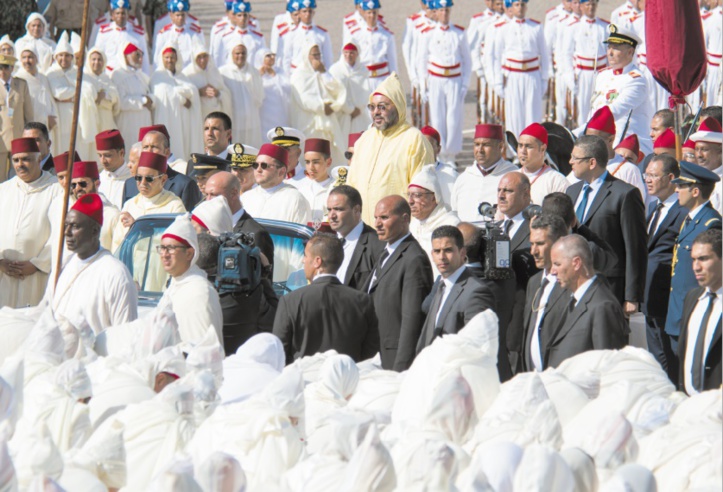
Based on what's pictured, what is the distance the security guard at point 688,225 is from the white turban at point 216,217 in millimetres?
2839

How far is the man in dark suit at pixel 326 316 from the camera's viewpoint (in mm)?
9055

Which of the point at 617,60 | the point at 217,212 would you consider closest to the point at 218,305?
the point at 217,212

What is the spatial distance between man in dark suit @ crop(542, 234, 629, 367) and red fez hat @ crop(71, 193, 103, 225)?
106 inches

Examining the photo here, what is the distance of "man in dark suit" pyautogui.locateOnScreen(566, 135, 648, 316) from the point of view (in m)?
10.4

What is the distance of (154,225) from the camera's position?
11.0m

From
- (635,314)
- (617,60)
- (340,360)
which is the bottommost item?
(635,314)

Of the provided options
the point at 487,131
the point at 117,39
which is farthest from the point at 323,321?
the point at 117,39

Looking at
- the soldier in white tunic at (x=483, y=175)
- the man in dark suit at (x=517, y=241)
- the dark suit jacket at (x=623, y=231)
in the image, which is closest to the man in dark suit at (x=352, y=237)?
the man in dark suit at (x=517, y=241)

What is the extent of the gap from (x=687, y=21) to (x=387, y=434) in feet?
18.6

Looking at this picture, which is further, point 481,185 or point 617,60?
point 617,60

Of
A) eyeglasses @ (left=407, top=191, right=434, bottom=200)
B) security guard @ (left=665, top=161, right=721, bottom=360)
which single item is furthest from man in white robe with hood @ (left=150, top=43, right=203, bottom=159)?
security guard @ (left=665, top=161, right=721, bottom=360)

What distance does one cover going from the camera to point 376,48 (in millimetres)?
20781

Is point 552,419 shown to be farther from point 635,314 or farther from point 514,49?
point 514,49

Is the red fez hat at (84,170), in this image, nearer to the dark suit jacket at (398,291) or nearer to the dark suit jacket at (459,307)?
the dark suit jacket at (398,291)
